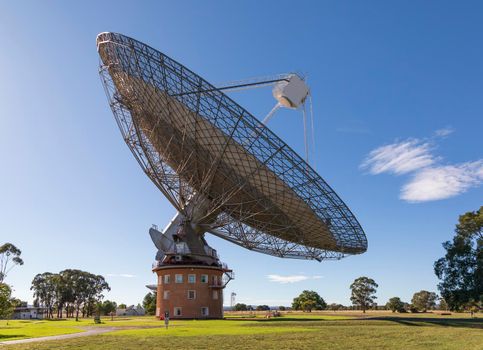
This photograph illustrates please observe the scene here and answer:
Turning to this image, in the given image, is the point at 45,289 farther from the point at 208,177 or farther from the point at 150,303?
the point at 208,177

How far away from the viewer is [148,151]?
45.2m

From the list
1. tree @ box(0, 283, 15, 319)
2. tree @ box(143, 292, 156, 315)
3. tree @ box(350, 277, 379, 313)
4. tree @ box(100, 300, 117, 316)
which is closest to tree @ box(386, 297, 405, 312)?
tree @ box(350, 277, 379, 313)

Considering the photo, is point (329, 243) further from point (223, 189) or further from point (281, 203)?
point (223, 189)

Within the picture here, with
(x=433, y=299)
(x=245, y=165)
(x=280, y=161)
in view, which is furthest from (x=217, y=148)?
(x=433, y=299)

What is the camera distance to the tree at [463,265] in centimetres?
5502

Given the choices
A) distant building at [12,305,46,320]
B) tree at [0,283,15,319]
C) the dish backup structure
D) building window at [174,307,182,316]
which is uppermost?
the dish backup structure

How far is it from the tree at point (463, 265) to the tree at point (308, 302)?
56742 millimetres

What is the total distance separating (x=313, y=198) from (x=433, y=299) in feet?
392

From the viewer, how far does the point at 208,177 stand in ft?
137

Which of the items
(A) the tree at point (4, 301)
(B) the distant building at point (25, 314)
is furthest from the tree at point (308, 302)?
(A) the tree at point (4, 301)

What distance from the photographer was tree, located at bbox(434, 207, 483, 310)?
180 ft

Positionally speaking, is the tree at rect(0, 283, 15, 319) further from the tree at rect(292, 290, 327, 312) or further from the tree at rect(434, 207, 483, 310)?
the tree at rect(292, 290, 327, 312)

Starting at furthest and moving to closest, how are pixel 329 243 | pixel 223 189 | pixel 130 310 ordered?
pixel 130 310
pixel 329 243
pixel 223 189

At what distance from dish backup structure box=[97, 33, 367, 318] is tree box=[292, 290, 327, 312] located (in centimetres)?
5934
